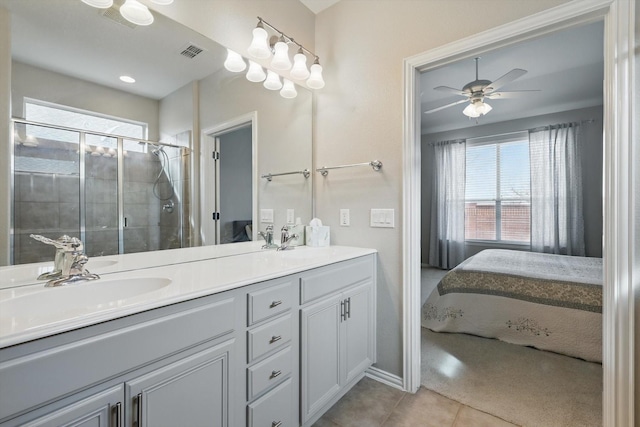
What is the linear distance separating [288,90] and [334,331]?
168cm

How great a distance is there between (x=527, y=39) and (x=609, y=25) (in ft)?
0.99

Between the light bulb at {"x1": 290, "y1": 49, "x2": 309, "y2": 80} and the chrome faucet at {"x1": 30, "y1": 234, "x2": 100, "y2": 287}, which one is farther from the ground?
the light bulb at {"x1": 290, "y1": 49, "x2": 309, "y2": 80}

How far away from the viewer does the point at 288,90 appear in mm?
2105

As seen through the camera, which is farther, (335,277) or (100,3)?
(335,277)

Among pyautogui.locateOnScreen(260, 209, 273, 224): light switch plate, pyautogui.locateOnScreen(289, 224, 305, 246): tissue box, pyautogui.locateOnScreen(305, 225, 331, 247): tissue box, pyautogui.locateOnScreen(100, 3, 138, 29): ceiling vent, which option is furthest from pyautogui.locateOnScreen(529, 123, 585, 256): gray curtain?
pyautogui.locateOnScreen(100, 3, 138, 29): ceiling vent

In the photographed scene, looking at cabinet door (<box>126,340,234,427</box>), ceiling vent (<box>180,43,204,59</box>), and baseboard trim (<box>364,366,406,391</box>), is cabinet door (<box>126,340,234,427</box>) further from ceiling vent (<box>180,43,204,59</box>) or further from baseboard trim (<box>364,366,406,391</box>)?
ceiling vent (<box>180,43,204,59</box>)

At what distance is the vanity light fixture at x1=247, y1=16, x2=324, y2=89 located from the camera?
168 cm

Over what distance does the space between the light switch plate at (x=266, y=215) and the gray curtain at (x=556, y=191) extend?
4.45 meters

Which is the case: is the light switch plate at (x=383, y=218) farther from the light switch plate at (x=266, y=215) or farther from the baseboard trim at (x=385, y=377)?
the baseboard trim at (x=385, y=377)

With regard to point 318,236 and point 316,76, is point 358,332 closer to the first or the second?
point 318,236

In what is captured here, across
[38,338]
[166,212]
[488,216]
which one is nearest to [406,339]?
[166,212]

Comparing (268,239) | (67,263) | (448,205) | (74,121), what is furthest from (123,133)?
(448,205)

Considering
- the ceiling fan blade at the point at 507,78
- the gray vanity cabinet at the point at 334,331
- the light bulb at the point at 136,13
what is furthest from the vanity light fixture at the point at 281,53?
the ceiling fan blade at the point at 507,78

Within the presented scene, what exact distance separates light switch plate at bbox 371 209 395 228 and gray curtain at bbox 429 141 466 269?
3.91m
